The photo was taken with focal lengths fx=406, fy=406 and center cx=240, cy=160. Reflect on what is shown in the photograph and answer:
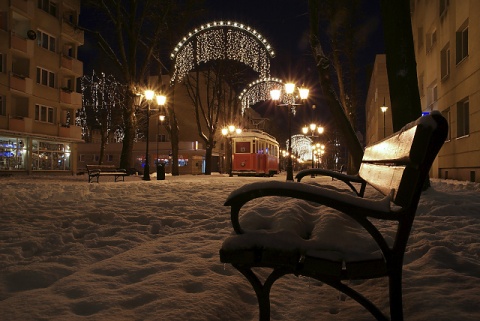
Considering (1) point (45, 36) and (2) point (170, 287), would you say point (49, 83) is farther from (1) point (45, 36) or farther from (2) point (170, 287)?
(2) point (170, 287)

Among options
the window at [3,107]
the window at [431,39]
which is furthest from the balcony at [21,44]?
the window at [431,39]

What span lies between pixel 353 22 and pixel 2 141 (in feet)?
76.2

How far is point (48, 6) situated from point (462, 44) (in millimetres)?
28268

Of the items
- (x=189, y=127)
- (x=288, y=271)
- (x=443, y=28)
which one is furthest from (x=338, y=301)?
(x=189, y=127)

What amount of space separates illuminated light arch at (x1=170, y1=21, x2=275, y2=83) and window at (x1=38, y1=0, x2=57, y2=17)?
12.7 meters

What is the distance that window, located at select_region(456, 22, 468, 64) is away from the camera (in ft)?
51.2

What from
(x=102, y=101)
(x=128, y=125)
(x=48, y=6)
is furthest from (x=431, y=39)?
(x=102, y=101)

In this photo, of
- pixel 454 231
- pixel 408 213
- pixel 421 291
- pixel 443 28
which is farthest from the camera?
pixel 443 28

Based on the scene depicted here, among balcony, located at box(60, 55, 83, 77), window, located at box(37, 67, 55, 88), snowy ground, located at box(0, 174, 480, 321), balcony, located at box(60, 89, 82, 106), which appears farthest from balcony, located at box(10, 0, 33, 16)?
snowy ground, located at box(0, 174, 480, 321)

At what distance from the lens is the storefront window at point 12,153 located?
26.8 meters

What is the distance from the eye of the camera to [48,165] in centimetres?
3100

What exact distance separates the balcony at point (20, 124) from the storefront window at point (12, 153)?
3.55 feet

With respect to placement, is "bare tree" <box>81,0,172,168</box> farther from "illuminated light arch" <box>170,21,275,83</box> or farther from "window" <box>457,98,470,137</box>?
"window" <box>457,98,470,137</box>

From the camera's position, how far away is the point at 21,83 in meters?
27.2
